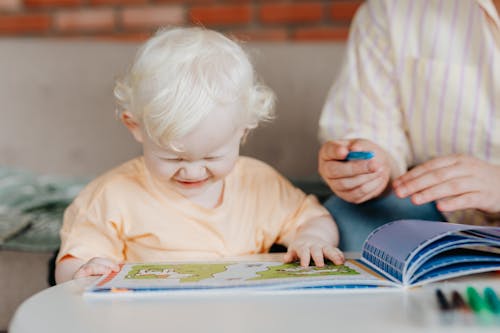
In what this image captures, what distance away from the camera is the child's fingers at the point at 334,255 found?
2.92 ft

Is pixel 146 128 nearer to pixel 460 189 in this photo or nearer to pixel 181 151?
pixel 181 151

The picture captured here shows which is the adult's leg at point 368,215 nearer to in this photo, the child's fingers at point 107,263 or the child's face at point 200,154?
the child's face at point 200,154

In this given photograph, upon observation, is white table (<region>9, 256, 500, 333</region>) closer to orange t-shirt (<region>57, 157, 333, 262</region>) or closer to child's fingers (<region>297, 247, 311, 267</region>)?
child's fingers (<region>297, 247, 311, 267</region>)

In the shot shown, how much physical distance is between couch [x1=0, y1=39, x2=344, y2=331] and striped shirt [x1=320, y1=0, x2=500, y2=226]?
1.42ft

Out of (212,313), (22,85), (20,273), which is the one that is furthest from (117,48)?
(212,313)

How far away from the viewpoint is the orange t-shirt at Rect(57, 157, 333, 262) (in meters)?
1.06

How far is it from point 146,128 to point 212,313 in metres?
0.36

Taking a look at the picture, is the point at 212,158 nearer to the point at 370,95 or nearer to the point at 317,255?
the point at 317,255

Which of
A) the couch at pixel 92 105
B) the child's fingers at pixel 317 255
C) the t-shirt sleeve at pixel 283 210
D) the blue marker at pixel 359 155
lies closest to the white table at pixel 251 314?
the child's fingers at pixel 317 255

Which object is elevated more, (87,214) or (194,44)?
(194,44)

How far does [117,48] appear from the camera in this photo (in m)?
1.87

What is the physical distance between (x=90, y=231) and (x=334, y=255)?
36 cm

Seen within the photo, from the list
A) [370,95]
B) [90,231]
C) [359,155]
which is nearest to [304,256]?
[359,155]

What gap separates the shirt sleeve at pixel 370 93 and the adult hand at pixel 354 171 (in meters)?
0.19
